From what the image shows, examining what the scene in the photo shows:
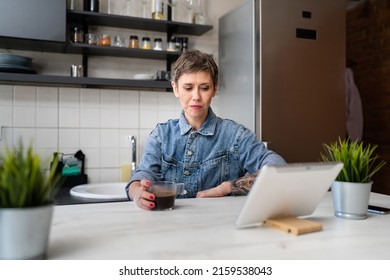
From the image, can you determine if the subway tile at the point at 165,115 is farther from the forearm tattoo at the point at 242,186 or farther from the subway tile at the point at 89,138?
the forearm tattoo at the point at 242,186

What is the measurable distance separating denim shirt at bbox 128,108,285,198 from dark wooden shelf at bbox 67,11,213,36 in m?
1.09

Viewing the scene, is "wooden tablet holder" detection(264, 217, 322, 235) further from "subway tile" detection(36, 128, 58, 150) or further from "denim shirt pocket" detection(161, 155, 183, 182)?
"subway tile" detection(36, 128, 58, 150)

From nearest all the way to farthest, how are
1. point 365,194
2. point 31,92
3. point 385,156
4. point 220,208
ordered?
point 365,194 → point 220,208 → point 31,92 → point 385,156

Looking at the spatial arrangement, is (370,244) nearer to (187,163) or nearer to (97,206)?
(97,206)

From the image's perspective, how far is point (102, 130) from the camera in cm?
240

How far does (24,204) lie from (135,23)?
6.64 ft

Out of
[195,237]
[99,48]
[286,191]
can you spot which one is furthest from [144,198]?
[99,48]

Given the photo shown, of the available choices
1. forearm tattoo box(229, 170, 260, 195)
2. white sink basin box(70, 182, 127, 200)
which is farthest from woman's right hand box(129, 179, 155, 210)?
white sink basin box(70, 182, 127, 200)

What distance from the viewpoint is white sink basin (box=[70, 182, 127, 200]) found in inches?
70.9

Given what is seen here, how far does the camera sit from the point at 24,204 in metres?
0.53

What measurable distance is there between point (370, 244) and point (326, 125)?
1826mm

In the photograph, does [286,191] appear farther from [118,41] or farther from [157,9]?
[157,9]

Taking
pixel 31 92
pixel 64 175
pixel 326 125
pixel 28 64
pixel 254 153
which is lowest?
pixel 64 175

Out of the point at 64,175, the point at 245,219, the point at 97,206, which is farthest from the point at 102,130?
the point at 245,219
